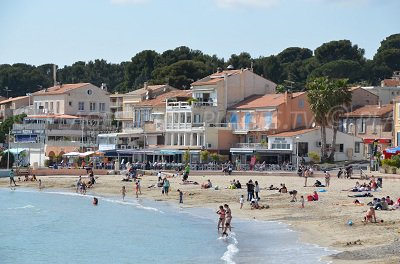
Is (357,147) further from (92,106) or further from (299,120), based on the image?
(92,106)

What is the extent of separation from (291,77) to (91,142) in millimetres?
53323

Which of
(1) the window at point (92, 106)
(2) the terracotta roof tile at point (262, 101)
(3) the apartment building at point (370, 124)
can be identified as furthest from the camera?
(1) the window at point (92, 106)

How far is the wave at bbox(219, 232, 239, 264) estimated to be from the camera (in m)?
27.8

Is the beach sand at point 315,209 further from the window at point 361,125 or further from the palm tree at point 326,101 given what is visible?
the window at point 361,125

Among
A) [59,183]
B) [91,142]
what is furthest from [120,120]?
[59,183]

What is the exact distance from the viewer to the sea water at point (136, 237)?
96.0ft

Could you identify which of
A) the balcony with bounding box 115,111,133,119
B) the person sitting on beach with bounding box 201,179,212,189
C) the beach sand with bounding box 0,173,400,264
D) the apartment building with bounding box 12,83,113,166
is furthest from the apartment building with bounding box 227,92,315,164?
the apartment building with bounding box 12,83,113,166

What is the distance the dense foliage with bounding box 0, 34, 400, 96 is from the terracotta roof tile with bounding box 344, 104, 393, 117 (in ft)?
114

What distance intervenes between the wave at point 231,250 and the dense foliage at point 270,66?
235 ft

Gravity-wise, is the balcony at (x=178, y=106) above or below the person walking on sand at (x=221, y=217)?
above

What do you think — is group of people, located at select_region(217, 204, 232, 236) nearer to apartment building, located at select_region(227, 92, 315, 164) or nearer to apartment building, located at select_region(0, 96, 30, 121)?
apartment building, located at select_region(227, 92, 315, 164)

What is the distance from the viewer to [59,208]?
5131 centimetres

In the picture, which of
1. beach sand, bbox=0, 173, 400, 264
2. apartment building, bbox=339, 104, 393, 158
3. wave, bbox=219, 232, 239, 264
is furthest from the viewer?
apartment building, bbox=339, 104, 393, 158

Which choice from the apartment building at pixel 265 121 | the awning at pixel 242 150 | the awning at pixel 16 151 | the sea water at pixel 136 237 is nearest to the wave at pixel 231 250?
the sea water at pixel 136 237
